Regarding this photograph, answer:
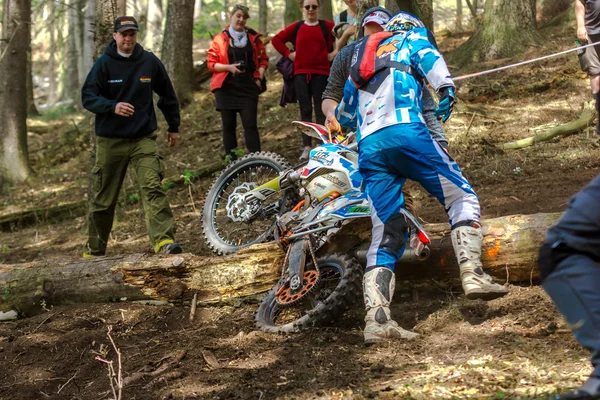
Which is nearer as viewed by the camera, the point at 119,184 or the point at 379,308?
the point at 379,308

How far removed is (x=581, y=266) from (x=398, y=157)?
214cm

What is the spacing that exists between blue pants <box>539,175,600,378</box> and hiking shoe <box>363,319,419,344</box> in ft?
6.02

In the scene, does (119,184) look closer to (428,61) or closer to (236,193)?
(236,193)

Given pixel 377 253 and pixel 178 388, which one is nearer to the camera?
pixel 178 388

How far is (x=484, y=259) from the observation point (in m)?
5.03

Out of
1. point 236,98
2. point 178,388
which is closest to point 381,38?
point 178,388

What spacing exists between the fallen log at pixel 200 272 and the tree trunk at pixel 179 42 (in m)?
8.39

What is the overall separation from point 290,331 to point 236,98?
4616 millimetres

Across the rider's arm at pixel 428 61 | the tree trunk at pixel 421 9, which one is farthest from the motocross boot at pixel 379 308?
the tree trunk at pixel 421 9

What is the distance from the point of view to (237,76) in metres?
8.89

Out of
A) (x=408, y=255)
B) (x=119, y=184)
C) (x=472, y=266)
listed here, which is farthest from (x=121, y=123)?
(x=472, y=266)

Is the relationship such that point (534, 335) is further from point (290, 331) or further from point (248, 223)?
point (248, 223)

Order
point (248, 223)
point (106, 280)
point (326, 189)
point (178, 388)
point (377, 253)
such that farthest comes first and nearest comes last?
point (248, 223) → point (106, 280) → point (326, 189) → point (377, 253) → point (178, 388)

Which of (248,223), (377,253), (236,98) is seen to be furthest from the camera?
(236,98)
